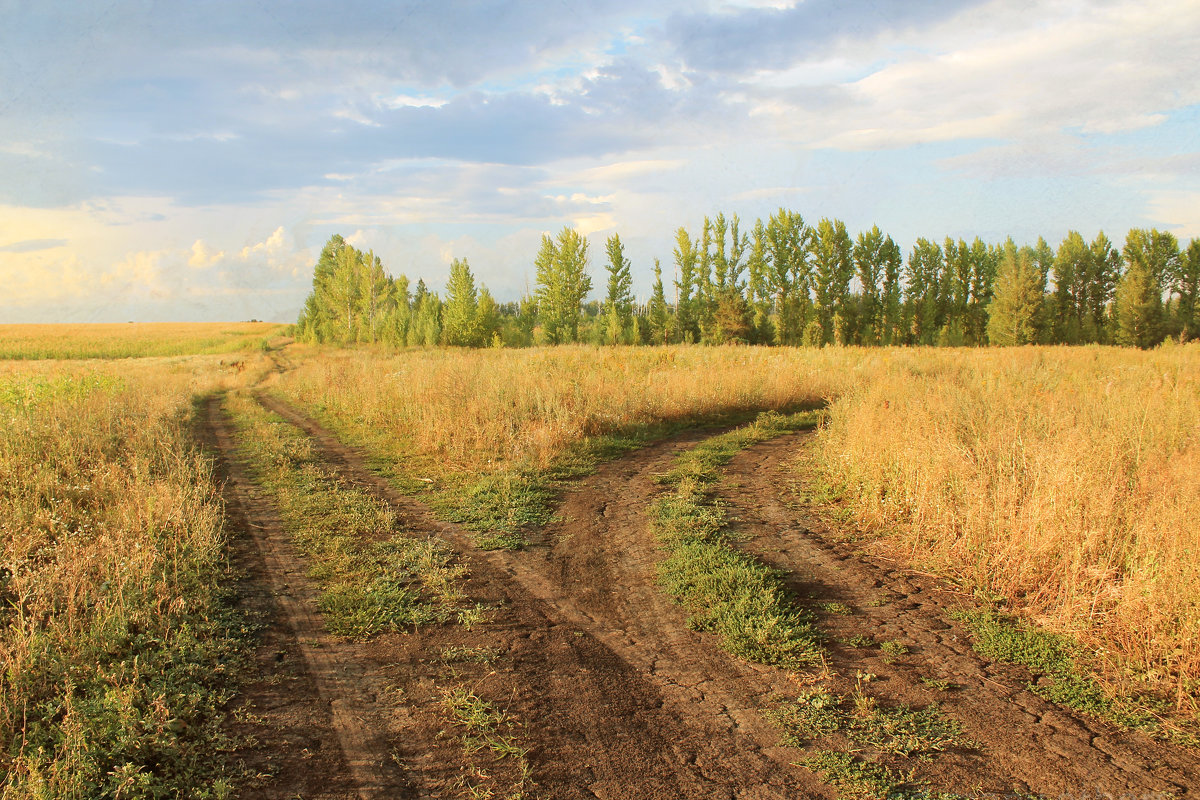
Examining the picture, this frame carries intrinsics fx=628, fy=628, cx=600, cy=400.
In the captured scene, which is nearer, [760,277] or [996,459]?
[996,459]

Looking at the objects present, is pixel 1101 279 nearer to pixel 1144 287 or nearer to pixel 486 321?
pixel 1144 287

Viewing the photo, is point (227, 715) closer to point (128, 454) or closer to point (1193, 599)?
point (1193, 599)

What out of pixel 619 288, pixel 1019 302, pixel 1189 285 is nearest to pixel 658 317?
pixel 619 288

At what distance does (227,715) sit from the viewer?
333 centimetres

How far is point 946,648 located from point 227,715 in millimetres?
4244

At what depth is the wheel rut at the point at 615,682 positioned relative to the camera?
2.87m

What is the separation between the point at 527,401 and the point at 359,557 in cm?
620

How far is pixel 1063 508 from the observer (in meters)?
4.68

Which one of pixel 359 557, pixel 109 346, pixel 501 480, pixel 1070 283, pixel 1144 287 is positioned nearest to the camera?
pixel 359 557

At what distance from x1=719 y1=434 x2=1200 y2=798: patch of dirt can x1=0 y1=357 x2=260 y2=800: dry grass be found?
3.47m

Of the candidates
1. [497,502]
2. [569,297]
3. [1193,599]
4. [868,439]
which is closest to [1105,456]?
[868,439]

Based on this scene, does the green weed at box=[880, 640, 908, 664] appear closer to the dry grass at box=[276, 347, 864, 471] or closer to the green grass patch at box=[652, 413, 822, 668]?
the green grass patch at box=[652, 413, 822, 668]

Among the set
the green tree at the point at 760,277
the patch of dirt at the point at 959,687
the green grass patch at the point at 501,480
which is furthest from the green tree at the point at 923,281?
the patch of dirt at the point at 959,687

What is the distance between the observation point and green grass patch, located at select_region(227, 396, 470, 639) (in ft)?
14.8
